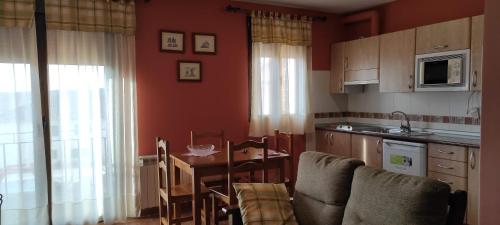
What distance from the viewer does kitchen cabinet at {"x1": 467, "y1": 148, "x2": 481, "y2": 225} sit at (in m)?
3.18

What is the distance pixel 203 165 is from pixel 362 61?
264cm

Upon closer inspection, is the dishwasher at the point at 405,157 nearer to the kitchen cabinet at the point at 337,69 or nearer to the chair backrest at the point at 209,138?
the kitchen cabinet at the point at 337,69

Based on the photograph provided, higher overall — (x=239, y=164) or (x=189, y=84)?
(x=189, y=84)

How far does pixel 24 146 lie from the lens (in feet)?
10.7

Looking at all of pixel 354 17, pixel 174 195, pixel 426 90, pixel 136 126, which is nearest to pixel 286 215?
pixel 174 195

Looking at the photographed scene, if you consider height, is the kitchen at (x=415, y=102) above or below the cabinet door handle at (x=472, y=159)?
above

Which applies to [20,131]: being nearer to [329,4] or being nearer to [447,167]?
[329,4]

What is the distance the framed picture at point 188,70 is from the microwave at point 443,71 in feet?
7.78

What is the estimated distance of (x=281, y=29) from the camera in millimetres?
4547

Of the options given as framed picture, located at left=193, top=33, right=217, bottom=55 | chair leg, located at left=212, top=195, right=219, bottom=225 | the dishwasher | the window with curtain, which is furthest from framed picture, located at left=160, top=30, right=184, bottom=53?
the dishwasher

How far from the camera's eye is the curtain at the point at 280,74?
445 cm

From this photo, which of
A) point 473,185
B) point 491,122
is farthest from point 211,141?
point 491,122

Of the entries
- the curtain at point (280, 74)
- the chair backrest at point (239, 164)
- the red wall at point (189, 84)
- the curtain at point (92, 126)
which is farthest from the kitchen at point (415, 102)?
the curtain at point (92, 126)

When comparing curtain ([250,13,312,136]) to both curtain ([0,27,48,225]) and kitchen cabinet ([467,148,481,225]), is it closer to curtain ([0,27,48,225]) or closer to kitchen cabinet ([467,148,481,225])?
kitchen cabinet ([467,148,481,225])
